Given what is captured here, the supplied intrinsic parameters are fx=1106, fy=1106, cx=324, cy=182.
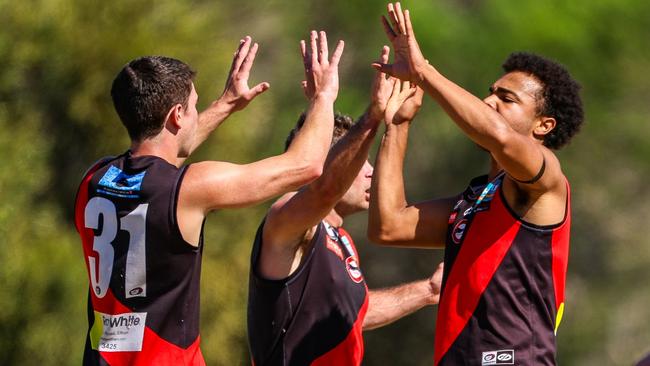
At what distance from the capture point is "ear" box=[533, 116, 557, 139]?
17.9ft

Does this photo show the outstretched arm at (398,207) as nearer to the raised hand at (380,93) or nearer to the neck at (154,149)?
the raised hand at (380,93)

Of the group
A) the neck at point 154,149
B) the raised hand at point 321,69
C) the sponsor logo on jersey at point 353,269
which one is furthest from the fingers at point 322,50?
the sponsor logo on jersey at point 353,269

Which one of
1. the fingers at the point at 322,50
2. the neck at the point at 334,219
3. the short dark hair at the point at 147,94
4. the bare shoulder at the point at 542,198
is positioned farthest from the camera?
the neck at the point at 334,219

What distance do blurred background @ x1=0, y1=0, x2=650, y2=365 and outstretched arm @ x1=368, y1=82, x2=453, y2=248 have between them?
6.74 meters

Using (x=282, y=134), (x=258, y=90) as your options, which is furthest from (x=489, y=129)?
(x=282, y=134)

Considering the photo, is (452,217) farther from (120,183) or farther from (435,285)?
(120,183)

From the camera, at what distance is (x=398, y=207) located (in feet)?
18.6

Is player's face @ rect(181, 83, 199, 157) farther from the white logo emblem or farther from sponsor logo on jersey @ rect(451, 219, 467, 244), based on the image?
the white logo emblem

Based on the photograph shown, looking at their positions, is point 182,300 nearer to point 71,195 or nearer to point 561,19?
point 71,195

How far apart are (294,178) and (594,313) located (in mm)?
11109

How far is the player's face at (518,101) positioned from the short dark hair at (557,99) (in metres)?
0.04

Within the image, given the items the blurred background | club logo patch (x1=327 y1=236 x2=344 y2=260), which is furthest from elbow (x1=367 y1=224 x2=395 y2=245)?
the blurred background

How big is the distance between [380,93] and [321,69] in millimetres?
493

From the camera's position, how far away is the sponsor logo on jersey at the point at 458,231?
5242mm
